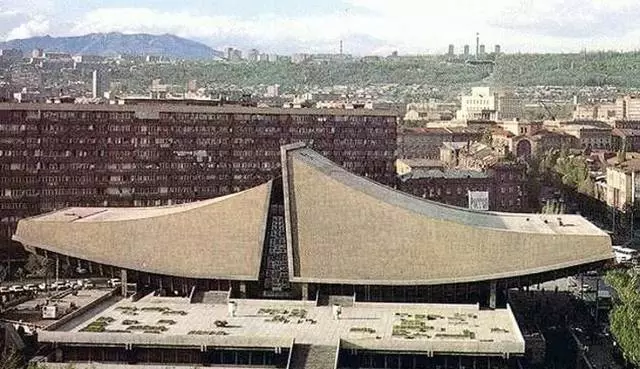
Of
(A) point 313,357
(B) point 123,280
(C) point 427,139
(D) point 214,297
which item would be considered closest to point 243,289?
(D) point 214,297

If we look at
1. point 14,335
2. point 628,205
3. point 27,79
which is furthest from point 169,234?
point 27,79

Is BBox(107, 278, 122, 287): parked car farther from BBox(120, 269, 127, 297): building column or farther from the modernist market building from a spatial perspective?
the modernist market building

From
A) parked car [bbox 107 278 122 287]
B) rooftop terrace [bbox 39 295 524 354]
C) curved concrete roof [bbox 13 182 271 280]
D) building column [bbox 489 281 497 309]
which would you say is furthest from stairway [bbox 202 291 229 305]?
building column [bbox 489 281 497 309]

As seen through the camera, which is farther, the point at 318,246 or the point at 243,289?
the point at 243,289

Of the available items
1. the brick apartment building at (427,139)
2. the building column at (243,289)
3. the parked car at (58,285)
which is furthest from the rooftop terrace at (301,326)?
the brick apartment building at (427,139)

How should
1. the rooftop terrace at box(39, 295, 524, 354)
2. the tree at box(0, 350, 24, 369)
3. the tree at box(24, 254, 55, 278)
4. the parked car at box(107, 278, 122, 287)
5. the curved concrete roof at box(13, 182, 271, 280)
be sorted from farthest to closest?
the tree at box(24, 254, 55, 278) < the parked car at box(107, 278, 122, 287) < the curved concrete roof at box(13, 182, 271, 280) < the rooftop terrace at box(39, 295, 524, 354) < the tree at box(0, 350, 24, 369)

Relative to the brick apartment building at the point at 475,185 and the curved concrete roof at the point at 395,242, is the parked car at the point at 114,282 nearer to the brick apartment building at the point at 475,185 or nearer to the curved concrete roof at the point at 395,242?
the curved concrete roof at the point at 395,242

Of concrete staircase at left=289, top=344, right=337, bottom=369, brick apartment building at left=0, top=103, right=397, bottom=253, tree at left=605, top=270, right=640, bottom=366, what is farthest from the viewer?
brick apartment building at left=0, top=103, right=397, bottom=253

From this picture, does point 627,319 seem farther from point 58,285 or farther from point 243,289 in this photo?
point 58,285
